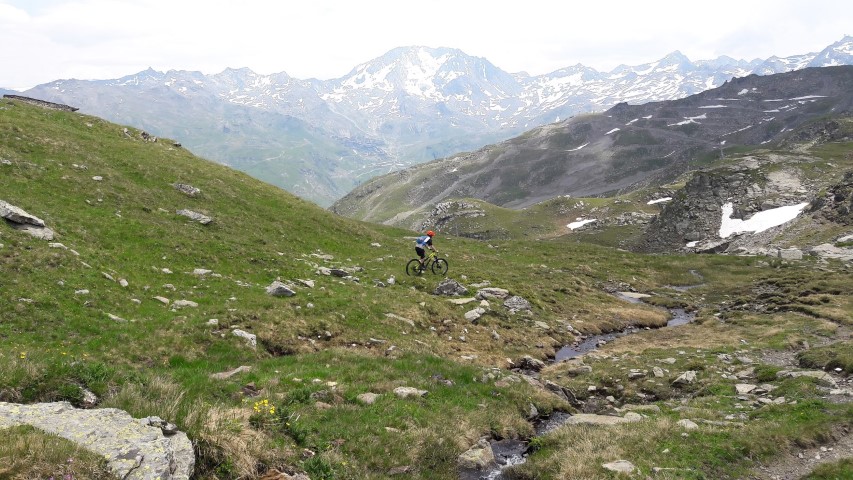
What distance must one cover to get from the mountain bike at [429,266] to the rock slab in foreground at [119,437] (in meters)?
29.7

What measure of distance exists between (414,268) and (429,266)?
1513 mm

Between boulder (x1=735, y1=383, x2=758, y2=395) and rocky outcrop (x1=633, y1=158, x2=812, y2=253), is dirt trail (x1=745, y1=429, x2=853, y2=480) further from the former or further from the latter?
rocky outcrop (x1=633, y1=158, x2=812, y2=253)

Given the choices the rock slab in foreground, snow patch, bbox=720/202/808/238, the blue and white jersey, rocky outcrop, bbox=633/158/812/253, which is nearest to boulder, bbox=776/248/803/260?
snow patch, bbox=720/202/808/238

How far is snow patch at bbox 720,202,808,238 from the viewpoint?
87500 mm

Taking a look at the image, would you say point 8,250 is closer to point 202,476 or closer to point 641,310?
point 202,476

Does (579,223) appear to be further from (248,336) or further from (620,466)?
(620,466)

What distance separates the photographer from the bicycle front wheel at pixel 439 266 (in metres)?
38.9

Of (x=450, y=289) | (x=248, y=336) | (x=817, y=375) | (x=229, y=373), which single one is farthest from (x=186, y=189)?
(x=817, y=375)

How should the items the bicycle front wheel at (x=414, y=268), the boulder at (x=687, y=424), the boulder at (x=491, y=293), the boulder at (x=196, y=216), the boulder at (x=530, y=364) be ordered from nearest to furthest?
1. the boulder at (x=687, y=424)
2. the boulder at (x=530, y=364)
3. the boulder at (x=491, y=293)
4. the boulder at (x=196, y=216)
5. the bicycle front wheel at (x=414, y=268)

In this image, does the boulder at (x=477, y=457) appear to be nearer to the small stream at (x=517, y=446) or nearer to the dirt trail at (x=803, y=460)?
the small stream at (x=517, y=446)

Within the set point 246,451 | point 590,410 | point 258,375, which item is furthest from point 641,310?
point 246,451

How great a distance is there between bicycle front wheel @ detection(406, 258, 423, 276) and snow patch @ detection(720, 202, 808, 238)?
8137cm

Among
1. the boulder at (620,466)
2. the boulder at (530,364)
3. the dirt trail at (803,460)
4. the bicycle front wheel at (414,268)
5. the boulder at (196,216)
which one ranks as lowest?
the boulder at (530,364)

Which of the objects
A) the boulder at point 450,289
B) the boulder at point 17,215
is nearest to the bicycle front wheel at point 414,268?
the boulder at point 450,289
